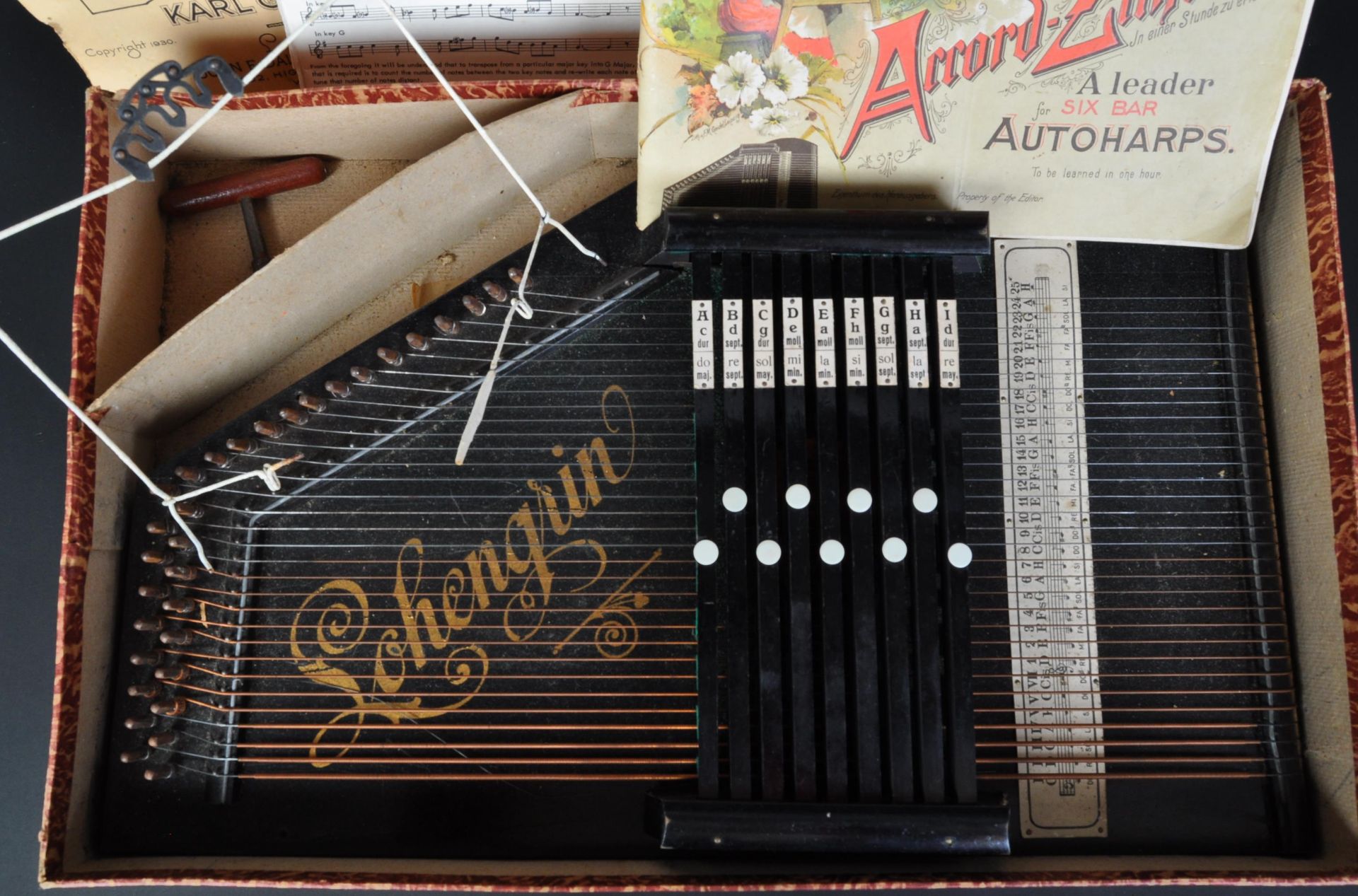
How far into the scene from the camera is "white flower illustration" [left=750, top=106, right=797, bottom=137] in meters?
1.28

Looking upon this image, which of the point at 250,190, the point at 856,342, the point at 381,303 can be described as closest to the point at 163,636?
the point at 381,303

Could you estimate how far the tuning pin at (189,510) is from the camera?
134cm

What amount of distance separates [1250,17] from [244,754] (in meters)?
1.59

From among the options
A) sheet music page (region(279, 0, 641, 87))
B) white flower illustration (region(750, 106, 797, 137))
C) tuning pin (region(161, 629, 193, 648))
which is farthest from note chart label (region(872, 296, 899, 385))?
tuning pin (region(161, 629, 193, 648))

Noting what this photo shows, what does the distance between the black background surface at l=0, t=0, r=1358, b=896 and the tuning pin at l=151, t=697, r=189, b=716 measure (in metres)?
0.40

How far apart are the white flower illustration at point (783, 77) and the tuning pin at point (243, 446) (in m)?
0.81

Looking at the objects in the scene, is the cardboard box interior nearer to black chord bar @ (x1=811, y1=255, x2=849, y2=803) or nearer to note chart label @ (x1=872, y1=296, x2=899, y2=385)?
black chord bar @ (x1=811, y1=255, x2=849, y2=803)

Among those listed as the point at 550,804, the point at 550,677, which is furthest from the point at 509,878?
the point at 550,677

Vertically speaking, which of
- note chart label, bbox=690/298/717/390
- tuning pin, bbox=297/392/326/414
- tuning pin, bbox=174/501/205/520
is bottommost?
tuning pin, bbox=174/501/205/520

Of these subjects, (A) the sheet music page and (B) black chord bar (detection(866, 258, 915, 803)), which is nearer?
(B) black chord bar (detection(866, 258, 915, 803))

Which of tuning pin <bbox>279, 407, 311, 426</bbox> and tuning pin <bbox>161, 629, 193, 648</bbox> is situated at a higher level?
tuning pin <bbox>279, 407, 311, 426</bbox>

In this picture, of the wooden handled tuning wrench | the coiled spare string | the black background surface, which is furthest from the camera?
the black background surface

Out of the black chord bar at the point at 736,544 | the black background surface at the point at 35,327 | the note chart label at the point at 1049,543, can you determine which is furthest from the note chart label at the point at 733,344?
the black background surface at the point at 35,327

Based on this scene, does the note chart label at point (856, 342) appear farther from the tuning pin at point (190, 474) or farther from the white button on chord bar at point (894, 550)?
the tuning pin at point (190, 474)
